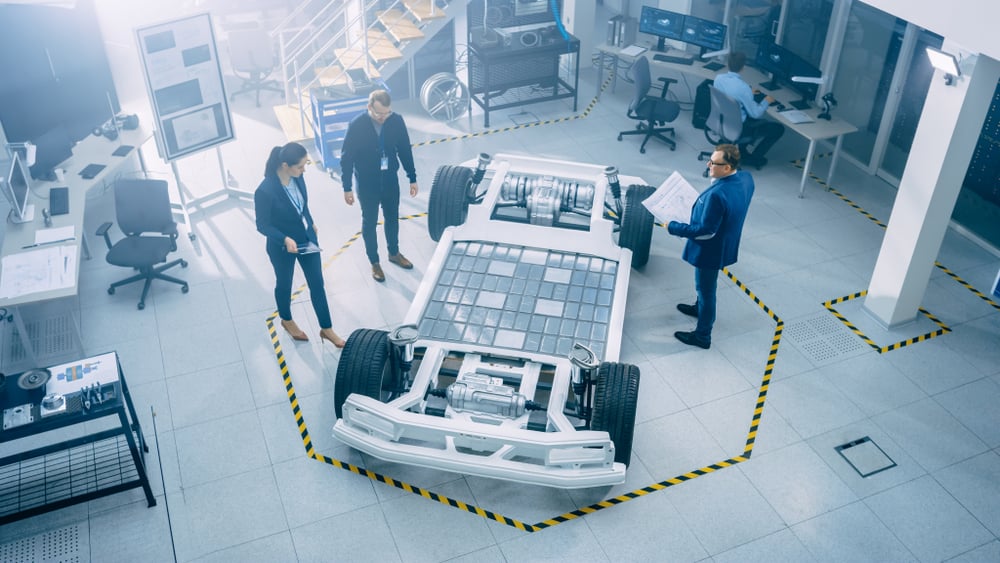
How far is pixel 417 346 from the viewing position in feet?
20.4

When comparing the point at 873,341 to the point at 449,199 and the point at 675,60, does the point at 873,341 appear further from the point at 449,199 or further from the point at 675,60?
the point at 675,60

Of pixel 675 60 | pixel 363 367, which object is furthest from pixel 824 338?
pixel 675 60

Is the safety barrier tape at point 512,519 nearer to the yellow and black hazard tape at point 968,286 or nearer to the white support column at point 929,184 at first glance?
the white support column at point 929,184

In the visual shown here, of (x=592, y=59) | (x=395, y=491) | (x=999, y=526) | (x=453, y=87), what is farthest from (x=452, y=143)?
(x=999, y=526)

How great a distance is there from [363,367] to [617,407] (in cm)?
175

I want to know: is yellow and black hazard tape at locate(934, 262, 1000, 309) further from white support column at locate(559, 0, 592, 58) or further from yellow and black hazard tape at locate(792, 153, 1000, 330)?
white support column at locate(559, 0, 592, 58)

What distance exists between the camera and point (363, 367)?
5715mm

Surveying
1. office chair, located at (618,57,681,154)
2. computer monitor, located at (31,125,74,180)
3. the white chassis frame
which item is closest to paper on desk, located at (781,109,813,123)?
office chair, located at (618,57,681,154)

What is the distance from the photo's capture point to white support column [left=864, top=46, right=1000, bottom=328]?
A: 19.5ft

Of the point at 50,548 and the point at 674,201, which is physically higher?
the point at 674,201

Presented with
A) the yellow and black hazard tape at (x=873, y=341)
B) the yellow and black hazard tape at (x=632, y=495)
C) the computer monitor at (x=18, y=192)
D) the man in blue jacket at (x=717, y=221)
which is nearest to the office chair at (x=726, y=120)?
the yellow and black hazard tape at (x=873, y=341)

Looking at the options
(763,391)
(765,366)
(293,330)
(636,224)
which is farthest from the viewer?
(636,224)

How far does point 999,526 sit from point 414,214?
19.0 ft

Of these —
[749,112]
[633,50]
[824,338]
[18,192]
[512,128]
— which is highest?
[633,50]
